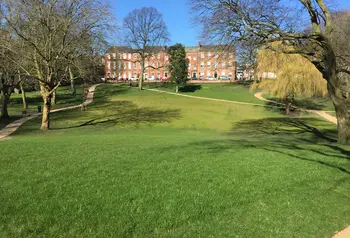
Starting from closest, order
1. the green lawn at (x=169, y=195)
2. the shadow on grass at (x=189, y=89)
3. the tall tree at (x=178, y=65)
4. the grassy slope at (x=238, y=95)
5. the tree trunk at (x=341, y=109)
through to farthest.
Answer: the green lawn at (x=169, y=195)
the tree trunk at (x=341, y=109)
the grassy slope at (x=238, y=95)
the tall tree at (x=178, y=65)
the shadow on grass at (x=189, y=89)

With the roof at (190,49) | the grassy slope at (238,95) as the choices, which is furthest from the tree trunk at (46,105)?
the grassy slope at (238,95)

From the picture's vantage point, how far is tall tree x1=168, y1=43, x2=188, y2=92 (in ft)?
208

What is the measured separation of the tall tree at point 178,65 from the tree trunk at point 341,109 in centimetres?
5035

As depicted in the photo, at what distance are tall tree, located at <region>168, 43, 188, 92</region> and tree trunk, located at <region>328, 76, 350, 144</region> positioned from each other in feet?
165

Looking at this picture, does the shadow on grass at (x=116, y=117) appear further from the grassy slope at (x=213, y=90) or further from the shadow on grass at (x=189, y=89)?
the shadow on grass at (x=189, y=89)

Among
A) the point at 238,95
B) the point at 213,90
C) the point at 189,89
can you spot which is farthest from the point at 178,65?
the point at 238,95

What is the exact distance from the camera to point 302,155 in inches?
390

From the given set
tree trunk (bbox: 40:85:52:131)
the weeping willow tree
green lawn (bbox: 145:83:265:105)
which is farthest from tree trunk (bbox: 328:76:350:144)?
green lawn (bbox: 145:83:265:105)

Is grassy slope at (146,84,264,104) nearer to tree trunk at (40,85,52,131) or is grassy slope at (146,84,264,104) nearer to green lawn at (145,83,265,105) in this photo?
green lawn at (145,83,265,105)

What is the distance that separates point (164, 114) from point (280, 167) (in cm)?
A: 2682

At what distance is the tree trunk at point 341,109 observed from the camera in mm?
13727

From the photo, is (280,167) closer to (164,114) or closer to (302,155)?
(302,155)

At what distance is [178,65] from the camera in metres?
63.2

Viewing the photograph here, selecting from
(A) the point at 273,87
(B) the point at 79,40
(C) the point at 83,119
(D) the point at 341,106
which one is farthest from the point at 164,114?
(D) the point at 341,106
